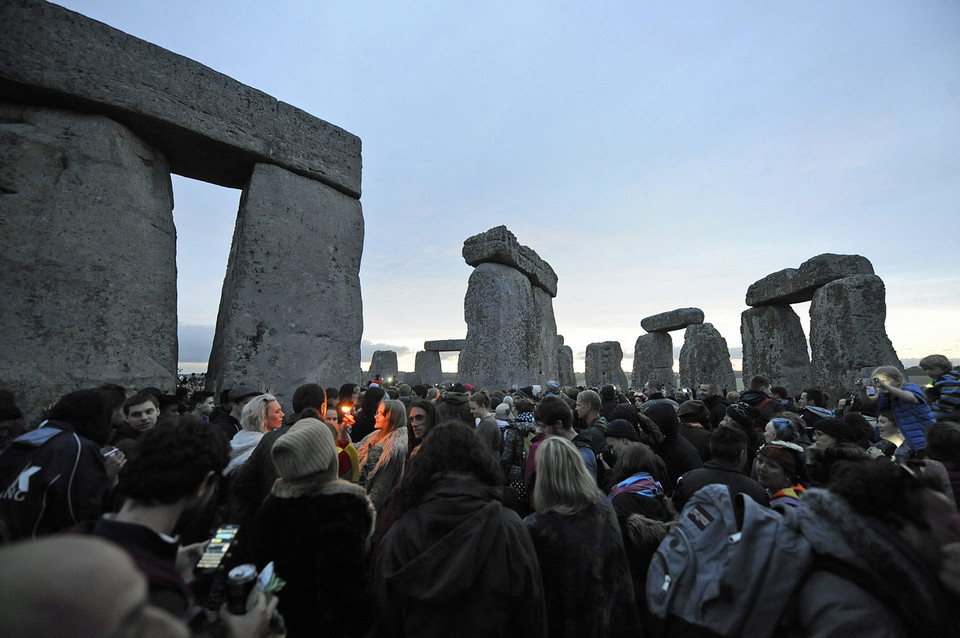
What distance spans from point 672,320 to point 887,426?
12.9 m

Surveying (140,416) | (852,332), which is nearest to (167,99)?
(140,416)

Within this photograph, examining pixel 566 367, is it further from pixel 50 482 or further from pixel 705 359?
pixel 50 482

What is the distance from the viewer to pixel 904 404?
3.25m

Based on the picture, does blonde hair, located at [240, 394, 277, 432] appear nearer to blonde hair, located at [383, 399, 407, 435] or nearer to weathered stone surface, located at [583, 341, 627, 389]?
blonde hair, located at [383, 399, 407, 435]

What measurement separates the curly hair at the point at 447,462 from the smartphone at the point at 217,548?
1.94ft

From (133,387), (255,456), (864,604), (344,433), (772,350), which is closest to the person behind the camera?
(864,604)

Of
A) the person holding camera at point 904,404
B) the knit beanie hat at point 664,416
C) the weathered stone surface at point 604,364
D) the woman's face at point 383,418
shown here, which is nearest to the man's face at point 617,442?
the knit beanie hat at point 664,416

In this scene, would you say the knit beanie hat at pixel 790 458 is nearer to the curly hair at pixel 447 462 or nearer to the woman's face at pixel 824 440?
the woman's face at pixel 824 440

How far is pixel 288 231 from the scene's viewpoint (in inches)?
177

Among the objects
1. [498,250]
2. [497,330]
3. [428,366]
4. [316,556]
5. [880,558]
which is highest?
[498,250]

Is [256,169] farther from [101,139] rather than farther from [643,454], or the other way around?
[643,454]

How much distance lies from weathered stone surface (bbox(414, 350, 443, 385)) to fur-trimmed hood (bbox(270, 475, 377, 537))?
22370mm

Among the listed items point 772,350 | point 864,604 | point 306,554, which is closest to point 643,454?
point 864,604

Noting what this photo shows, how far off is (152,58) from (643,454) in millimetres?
5016
